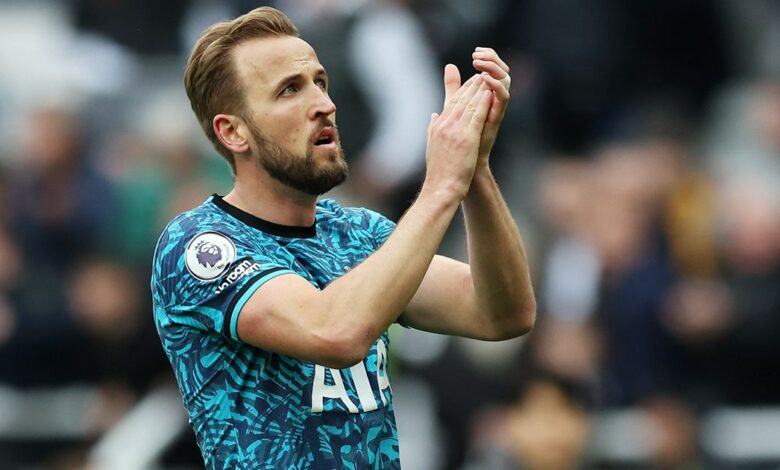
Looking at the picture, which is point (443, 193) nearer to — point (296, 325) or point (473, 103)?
point (473, 103)

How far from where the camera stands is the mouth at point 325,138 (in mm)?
4617

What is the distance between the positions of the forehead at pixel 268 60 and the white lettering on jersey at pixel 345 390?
887 mm

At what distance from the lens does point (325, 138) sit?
4633mm

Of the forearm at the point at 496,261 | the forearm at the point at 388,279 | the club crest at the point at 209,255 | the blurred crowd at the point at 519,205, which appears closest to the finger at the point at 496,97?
the forearm at the point at 496,261

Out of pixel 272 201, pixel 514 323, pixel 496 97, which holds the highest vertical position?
pixel 496 97

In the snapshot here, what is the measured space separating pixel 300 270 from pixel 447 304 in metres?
0.58

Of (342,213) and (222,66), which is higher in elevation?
(222,66)

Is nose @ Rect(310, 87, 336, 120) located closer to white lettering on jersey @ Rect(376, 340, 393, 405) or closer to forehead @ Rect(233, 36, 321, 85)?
forehead @ Rect(233, 36, 321, 85)

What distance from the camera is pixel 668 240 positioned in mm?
9227

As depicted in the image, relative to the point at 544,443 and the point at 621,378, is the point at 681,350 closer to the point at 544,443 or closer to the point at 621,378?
the point at 621,378

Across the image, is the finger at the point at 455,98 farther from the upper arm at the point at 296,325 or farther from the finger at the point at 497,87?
the upper arm at the point at 296,325

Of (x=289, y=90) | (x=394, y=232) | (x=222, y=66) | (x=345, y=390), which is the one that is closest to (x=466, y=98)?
(x=394, y=232)

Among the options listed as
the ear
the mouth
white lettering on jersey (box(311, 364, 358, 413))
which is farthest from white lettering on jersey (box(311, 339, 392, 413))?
the ear

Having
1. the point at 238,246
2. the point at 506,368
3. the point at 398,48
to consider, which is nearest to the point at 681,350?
the point at 506,368
